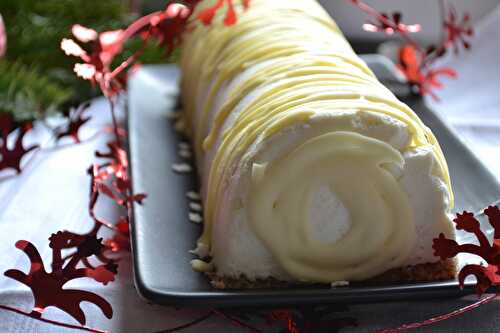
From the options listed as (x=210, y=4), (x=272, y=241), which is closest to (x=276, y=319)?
(x=272, y=241)

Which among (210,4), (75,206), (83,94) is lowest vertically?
(83,94)

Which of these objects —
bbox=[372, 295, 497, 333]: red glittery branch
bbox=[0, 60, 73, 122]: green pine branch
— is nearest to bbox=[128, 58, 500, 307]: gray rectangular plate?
bbox=[372, 295, 497, 333]: red glittery branch

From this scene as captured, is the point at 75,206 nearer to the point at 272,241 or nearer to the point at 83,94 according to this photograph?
the point at 272,241

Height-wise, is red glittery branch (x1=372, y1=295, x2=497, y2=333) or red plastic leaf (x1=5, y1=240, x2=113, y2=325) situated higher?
red plastic leaf (x1=5, y1=240, x2=113, y2=325)

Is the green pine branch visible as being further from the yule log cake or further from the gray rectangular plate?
the yule log cake

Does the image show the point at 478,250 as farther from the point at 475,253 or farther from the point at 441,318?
the point at 441,318
